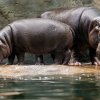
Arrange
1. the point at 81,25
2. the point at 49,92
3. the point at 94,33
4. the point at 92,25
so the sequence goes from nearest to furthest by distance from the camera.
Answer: the point at 49,92 < the point at 94,33 < the point at 92,25 < the point at 81,25

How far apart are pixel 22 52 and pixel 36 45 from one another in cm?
32

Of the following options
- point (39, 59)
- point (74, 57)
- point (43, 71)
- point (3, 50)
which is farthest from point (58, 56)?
point (43, 71)

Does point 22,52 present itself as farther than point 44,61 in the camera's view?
No

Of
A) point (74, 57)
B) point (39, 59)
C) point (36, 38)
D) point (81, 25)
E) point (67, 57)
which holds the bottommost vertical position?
point (39, 59)

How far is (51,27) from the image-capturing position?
905cm

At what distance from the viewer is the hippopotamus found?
8.96 m

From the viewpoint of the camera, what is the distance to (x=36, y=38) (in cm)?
906

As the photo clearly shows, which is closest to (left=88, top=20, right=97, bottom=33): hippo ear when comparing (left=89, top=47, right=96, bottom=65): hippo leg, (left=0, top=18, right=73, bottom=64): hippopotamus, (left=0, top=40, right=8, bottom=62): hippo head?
(left=0, top=18, right=73, bottom=64): hippopotamus

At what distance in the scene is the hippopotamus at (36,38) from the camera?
353 inches

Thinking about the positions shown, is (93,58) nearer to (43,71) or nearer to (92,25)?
(92,25)

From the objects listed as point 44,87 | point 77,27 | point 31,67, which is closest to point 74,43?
point 77,27

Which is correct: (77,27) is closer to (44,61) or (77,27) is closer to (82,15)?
(82,15)

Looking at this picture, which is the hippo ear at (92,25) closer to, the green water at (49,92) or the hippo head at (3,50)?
the hippo head at (3,50)

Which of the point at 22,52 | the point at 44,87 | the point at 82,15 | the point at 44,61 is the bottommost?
the point at 44,61
